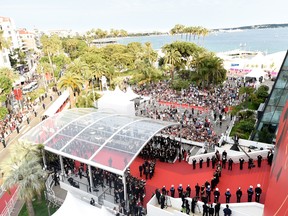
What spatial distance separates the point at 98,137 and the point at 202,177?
8211 mm

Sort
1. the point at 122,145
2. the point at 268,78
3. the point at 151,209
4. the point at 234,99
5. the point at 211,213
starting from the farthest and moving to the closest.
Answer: the point at 268,78 → the point at 234,99 → the point at 122,145 → the point at 151,209 → the point at 211,213

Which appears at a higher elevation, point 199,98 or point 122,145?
point 122,145

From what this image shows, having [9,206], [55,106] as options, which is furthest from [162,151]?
[55,106]

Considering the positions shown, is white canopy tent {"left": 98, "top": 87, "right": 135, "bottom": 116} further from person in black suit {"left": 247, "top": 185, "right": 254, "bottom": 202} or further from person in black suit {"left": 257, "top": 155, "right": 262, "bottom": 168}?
person in black suit {"left": 247, "top": 185, "right": 254, "bottom": 202}

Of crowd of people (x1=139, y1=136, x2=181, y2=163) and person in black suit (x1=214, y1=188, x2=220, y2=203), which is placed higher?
person in black suit (x1=214, y1=188, x2=220, y2=203)

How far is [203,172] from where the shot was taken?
19750 mm

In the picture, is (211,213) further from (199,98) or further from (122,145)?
(199,98)

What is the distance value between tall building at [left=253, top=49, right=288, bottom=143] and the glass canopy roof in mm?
8731

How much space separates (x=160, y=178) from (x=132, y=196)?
3299mm

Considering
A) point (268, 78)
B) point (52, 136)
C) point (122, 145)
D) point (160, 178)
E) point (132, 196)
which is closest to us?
point (132, 196)

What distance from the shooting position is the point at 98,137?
20062 millimetres

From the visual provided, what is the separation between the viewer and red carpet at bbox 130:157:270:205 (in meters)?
17.2

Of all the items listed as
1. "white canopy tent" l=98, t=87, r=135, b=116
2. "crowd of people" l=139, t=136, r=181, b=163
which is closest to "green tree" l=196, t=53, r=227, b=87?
"white canopy tent" l=98, t=87, r=135, b=116

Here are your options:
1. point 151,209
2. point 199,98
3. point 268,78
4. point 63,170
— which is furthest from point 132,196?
point 268,78
